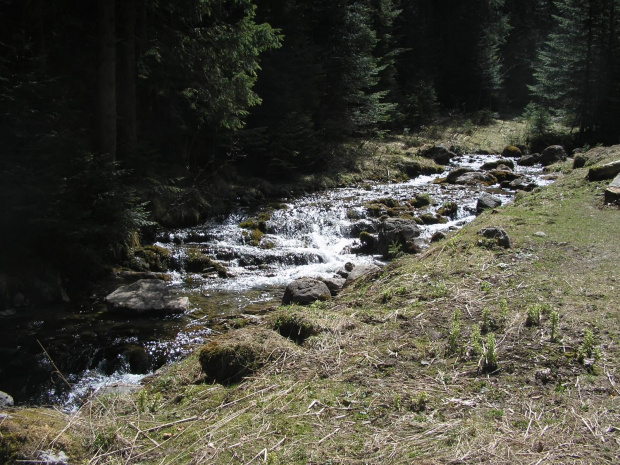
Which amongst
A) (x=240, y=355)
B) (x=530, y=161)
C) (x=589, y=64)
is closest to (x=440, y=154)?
(x=530, y=161)

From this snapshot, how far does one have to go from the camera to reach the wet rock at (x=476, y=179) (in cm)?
2016

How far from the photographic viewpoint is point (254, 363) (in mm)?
4113

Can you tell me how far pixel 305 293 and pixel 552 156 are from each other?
21.2 m

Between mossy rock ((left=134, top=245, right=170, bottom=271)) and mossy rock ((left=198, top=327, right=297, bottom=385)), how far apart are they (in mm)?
6787

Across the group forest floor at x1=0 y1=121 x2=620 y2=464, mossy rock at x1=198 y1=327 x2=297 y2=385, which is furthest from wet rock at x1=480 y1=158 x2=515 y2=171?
mossy rock at x1=198 y1=327 x2=297 y2=385

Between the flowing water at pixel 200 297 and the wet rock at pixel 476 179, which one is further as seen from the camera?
the wet rock at pixel 476 179

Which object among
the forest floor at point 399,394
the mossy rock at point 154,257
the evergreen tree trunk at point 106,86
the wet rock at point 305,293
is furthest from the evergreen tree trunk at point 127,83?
the forest floor at point 399,394

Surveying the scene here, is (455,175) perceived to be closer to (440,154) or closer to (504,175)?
(504,175)

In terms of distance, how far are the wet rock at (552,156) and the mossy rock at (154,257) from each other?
821 inches

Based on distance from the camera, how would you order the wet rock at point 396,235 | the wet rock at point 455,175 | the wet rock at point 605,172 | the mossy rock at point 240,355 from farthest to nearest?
1. the wet rock at point 455,175
2. the wet rock at point 396,235
3. the wet rock at point 605,172
4. the mossy rock at point 240,355

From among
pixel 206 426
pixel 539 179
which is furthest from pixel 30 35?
pixel 539 179

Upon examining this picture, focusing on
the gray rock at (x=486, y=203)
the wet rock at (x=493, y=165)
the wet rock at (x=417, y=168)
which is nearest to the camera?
the gray rock at (x=486, y=203)

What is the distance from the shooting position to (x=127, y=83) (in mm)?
13711

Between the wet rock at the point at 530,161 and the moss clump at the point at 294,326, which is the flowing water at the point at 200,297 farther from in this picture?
the wet rock at the point at 530,161
